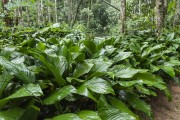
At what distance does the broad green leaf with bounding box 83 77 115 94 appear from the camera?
2.28 m

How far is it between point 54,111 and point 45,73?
423 mm

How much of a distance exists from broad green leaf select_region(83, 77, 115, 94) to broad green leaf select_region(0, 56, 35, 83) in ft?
1.70

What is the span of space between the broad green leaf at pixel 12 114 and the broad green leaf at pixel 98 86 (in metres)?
0.66

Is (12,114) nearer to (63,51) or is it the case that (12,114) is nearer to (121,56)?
(63,51)

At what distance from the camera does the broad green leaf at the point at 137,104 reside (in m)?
2.81

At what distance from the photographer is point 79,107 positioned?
8.52 ft

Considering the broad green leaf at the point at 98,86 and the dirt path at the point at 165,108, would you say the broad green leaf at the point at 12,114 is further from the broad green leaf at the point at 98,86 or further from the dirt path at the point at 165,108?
the dirt path at the point at 165,108

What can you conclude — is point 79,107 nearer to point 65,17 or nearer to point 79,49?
point 79,49

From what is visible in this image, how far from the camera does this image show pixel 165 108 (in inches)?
147

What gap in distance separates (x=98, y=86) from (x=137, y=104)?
2.38 feet

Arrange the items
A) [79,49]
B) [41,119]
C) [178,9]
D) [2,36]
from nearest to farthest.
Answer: [41,119], [79,49], [2,36], [178,9]

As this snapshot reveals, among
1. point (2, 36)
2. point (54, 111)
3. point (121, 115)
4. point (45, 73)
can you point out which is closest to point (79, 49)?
point (45, 73)

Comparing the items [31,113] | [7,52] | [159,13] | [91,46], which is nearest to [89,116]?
[31,113]

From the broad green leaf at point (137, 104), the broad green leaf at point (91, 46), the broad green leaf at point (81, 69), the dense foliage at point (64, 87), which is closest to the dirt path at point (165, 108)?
the dense foliage at point (64, 87)
